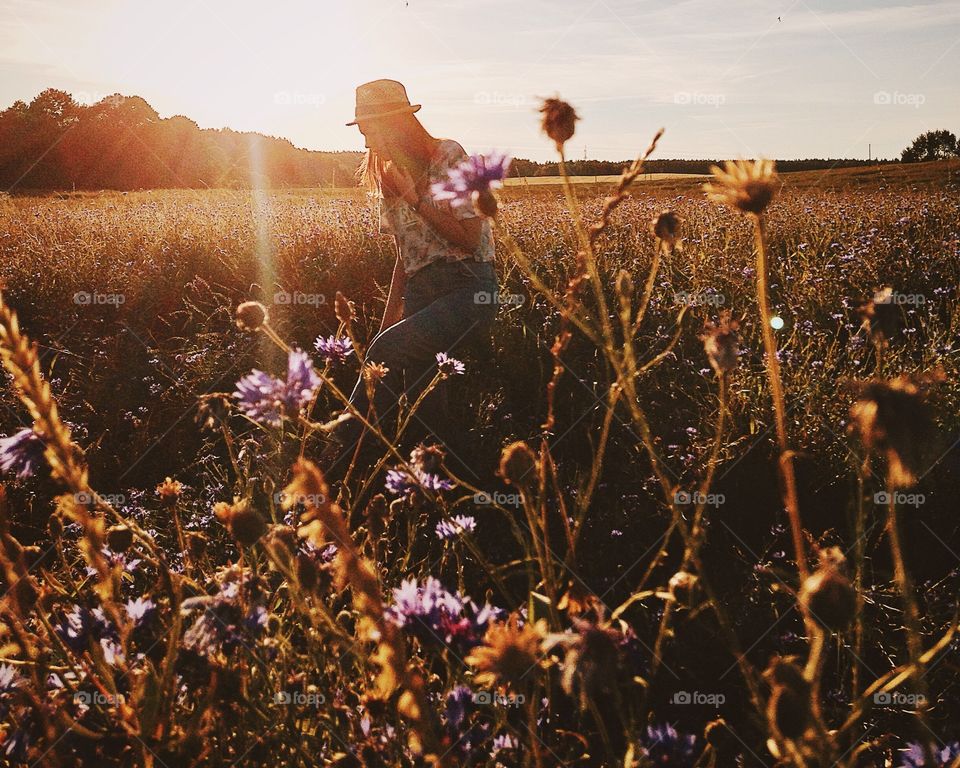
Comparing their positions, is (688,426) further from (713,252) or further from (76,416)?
(76,416)

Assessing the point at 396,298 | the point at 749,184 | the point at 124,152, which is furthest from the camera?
the point at 124,152

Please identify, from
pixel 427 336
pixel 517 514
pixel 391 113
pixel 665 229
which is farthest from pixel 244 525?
pixel 391 113

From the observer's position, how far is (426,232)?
3719 millimetres

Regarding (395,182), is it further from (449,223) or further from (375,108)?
(449,223)

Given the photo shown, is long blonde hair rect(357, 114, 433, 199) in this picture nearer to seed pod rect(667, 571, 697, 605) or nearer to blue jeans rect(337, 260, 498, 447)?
blue jeans rect(337, 260, 498, 447)

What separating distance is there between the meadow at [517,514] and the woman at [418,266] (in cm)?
29

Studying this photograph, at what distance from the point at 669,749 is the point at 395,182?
319cm

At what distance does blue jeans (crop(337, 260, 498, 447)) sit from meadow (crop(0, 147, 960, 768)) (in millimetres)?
235

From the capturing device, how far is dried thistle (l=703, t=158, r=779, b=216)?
97 cm

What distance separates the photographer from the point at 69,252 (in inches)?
246

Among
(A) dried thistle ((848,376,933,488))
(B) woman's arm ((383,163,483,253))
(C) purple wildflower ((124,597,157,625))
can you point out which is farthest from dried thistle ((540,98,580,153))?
(B) woman's arm ((383,163,483,253))

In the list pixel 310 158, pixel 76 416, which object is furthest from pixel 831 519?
pixel 310 158

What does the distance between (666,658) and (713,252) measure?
3.22 metres

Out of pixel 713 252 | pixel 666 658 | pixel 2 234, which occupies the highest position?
pixel 2 234
